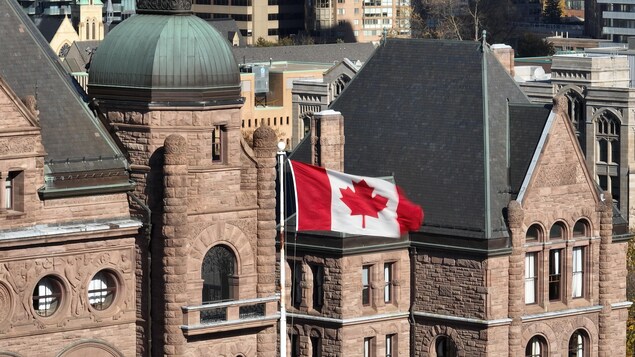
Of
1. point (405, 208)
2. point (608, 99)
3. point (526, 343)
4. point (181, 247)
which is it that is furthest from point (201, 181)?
point (608, 99)

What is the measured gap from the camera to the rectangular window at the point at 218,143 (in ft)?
319

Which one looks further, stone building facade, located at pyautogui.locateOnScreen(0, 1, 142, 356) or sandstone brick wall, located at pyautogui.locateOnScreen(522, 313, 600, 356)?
sandstone brick wall, located at pyautogui.locateOnScreen(522, 313, 600, 356)

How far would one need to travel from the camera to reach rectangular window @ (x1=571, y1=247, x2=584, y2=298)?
11169cm

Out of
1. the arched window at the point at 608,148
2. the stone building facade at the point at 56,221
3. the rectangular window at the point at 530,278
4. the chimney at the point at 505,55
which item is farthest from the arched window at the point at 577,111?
the stone building facade at the point at 56,221

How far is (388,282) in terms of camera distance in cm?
10956

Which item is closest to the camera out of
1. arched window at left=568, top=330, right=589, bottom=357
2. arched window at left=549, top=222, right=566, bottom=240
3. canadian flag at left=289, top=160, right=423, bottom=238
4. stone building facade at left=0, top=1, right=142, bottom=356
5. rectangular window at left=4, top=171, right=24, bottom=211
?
stone building facade at left=0, top=1, right=142, bottom=356

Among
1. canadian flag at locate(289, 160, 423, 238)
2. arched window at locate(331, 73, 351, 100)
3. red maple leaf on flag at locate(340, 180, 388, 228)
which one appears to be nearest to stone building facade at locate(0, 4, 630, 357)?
canadian flag at locate(289, 160, 423, 238)

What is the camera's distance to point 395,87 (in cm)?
11331

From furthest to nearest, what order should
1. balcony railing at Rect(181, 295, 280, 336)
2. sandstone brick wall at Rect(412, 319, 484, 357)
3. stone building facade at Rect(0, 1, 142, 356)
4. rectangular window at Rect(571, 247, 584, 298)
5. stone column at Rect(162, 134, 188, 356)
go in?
1. rectangular window at Rect(571, 247, 584, 298)
2. sandstone brick wall at Rect(412, 319, 484, 357)
3. balcony railing at Rect(181, 295, 280, 336)
4. stone column at Rect(162, 134, 188, 356)
5. stone building facade at Rect(0, 1, 142, 356)

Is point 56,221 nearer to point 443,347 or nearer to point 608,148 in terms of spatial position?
point 443,347

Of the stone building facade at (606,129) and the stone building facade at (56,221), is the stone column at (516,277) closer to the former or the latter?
the stone building facade at (56,221)

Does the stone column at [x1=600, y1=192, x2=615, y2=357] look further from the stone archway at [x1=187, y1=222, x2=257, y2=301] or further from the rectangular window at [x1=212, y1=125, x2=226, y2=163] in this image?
the rectangular window at [x1=212, y1=125, x2=226, y2=163]

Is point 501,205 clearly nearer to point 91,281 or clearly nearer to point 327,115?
point 327,115

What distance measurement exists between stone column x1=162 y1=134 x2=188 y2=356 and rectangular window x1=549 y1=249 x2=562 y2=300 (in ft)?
63.4
